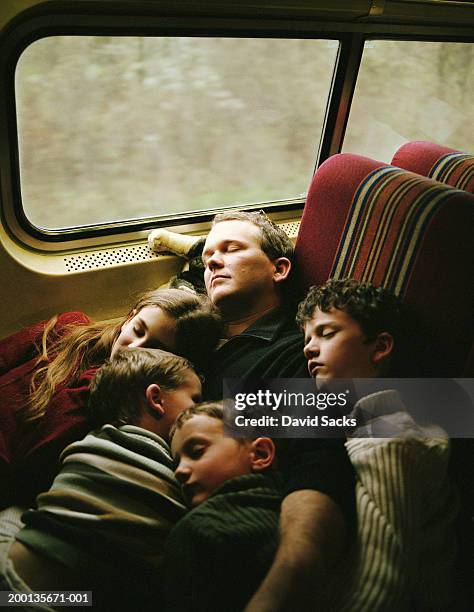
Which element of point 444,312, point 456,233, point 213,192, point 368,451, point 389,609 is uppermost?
point 213,192

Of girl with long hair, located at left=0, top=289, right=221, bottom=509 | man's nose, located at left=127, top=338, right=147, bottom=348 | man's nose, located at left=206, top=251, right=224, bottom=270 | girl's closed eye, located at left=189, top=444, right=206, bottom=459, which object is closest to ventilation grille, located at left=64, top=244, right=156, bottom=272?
girl with long hair, located at left=0, top=289, right=221, bottom=509

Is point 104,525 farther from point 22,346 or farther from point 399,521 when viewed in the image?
point 22,346

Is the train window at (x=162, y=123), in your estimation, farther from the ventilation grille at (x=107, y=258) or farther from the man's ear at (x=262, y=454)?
the man's ear at (x=262, y=454)

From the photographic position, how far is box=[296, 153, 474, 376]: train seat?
1.41 m

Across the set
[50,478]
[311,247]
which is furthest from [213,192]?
[50,478]

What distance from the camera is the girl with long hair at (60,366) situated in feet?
4.76

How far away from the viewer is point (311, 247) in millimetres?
1888

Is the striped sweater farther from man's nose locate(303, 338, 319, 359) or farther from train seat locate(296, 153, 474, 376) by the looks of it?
train seat locate(296, 153, 474, 376)

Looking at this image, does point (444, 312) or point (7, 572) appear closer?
point (7, 572)

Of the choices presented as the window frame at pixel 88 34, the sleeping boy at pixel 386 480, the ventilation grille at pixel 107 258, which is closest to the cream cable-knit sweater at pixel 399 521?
the sleeping boy at pixel 386 480

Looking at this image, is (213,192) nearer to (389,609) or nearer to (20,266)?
(20,266)

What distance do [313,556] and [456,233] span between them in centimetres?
90

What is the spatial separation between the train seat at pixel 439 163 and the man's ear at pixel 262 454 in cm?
124

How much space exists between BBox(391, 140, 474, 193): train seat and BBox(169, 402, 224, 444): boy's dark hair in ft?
4.10
